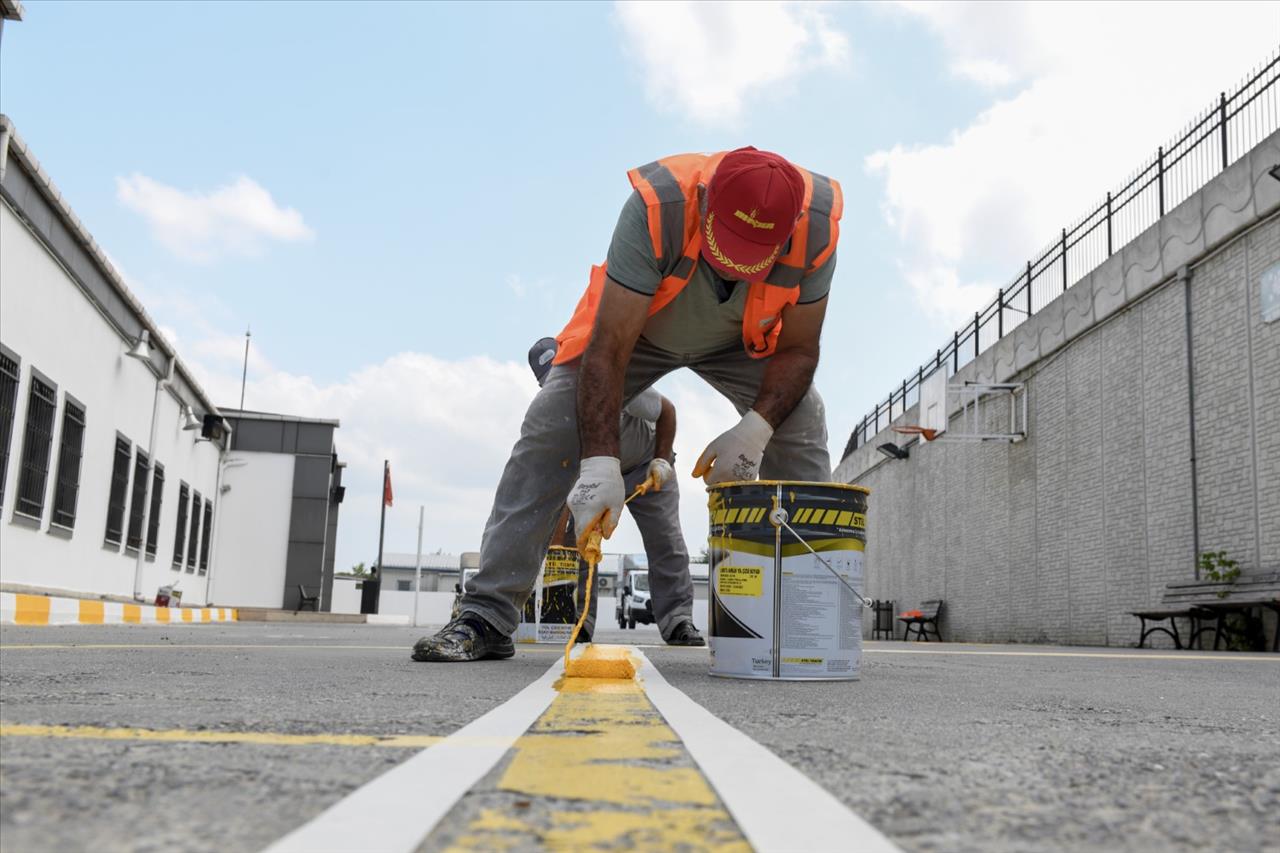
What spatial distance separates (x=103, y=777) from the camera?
1.37 metres

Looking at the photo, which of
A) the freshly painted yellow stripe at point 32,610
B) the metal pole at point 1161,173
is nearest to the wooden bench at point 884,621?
the metal pole at point 1161,173

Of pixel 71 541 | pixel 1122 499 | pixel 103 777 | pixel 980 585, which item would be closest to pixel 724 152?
pixel 103 777

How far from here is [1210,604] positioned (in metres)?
11.8

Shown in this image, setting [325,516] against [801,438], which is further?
[325,516]

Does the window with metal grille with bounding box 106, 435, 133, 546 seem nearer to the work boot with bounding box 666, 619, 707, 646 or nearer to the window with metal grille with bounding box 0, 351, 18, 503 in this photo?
the window with metal grille with bounding box 0, 351, 18, 503

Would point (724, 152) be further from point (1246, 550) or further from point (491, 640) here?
point (1246, 550)

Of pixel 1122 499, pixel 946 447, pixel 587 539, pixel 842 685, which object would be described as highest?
pixel 946 447

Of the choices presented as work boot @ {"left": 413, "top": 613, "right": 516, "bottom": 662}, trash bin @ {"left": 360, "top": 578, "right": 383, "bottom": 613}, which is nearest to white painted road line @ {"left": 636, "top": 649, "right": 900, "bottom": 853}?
work boot @ {"left": 413, "top": 613, "right": 516, "bottom": 662}

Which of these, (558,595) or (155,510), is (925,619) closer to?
(155,510)

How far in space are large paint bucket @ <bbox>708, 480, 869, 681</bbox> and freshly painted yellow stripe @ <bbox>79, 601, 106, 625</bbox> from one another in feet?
43.4

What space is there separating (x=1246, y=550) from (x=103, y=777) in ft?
42.5

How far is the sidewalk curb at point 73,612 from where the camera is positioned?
11.7m

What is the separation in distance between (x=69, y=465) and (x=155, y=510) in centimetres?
657

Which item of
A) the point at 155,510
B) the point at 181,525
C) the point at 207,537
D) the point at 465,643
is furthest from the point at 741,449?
the point at 207,537
